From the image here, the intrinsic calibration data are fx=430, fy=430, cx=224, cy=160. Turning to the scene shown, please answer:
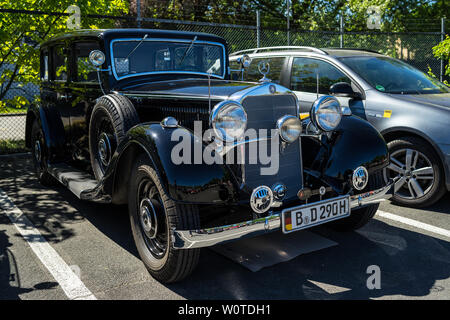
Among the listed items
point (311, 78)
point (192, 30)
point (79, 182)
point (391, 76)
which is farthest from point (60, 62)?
point (192, 30)

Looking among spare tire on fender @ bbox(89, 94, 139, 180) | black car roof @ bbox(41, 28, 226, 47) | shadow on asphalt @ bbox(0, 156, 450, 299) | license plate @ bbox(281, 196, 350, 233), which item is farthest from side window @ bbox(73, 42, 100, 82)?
license plate @ bbox(281, 196, 350, 233)

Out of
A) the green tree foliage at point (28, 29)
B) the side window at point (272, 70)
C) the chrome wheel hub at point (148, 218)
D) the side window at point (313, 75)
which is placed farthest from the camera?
the green tree foliage at point (28, 29)

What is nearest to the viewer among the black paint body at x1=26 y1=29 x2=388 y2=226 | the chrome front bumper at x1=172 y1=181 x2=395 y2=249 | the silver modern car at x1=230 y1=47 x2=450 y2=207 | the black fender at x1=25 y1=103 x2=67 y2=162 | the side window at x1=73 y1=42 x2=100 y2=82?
the chrome front bumper at x1=172 y1=181 x2=395 y2=249

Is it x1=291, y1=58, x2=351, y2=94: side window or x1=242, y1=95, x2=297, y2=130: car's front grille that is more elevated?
x1=291, y1=58, x2=351, y2=94: side window

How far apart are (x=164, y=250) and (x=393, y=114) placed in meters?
3.04

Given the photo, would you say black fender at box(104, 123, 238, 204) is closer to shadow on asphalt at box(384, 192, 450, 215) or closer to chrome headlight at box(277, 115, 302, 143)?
chrome headlight at box(277, 115, 302, 143)

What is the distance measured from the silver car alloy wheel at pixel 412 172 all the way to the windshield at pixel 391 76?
843 millimetres

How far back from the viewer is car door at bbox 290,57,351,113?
535cm

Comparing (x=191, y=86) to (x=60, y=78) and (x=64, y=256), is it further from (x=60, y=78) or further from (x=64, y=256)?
(x=60, y=78)

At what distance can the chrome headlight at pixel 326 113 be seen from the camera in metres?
3.31

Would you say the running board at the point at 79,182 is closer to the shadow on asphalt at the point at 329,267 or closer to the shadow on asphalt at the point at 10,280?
the shadow on asphalt at the point at 329,267

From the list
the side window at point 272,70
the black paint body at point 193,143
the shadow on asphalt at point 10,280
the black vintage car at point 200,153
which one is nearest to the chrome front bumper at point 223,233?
the black vintage car at point 200,153

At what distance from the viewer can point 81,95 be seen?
4.66 metres

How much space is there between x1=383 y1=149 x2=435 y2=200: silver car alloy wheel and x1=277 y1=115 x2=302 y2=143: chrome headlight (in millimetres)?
1817
